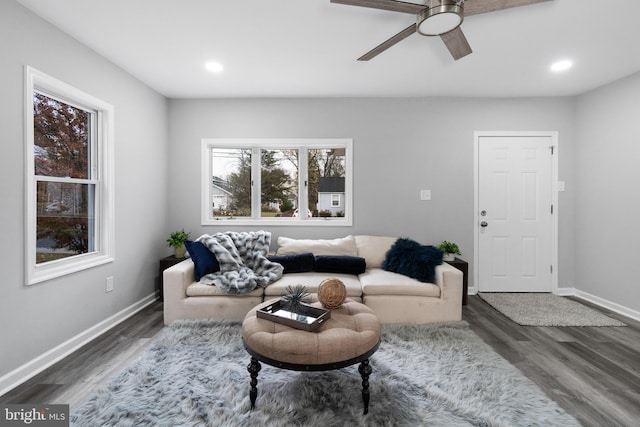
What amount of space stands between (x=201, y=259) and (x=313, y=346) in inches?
68.4

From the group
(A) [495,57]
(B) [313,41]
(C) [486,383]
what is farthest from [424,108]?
(C) [486,383]

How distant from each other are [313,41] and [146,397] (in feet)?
9.19

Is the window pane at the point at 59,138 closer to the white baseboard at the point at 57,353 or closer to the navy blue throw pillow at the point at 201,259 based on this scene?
the navy blue throw pillow at the point at 201,259

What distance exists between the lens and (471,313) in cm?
306

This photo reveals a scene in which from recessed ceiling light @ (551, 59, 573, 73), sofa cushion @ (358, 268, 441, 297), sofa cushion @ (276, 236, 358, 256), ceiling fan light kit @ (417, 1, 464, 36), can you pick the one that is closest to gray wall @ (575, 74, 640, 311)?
recessed ceiling light @ (551, 59, 573, 73)

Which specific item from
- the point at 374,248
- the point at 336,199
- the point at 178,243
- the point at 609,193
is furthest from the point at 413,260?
the point at 178,243

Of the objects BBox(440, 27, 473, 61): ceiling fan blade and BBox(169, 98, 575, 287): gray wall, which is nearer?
BBox(440, 27, 473, 61): ceiling fan blade

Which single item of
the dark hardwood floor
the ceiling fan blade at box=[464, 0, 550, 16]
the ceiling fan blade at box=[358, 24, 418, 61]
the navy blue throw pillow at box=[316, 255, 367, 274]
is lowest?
the dark hardwood floor

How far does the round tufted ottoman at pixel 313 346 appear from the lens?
1.50 meters

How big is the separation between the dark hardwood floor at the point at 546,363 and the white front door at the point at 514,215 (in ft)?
2.82

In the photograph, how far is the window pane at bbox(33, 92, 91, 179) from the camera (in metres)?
2.15

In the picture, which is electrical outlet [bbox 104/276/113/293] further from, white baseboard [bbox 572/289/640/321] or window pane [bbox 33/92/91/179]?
white baseboard [bbox 572/289/640/321]

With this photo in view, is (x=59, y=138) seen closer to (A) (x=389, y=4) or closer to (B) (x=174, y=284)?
(B) (x=174, y=284)

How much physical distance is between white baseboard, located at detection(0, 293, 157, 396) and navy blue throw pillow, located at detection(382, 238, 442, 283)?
2782 millimetres
